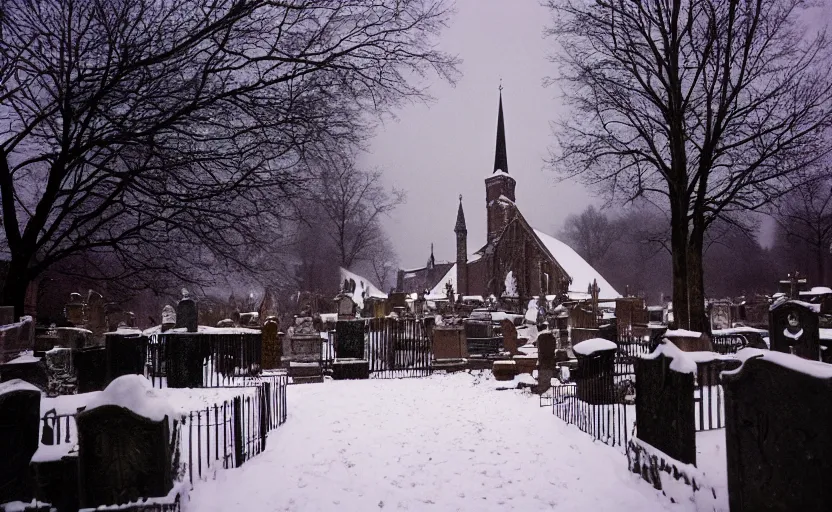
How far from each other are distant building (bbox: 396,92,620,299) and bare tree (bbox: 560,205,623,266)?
29.8 m

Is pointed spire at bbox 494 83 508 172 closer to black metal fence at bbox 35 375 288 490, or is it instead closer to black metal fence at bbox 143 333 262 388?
black metal fence at bbox 143 333 262 388

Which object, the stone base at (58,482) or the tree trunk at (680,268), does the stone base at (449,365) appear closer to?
the tree trunk at (680,268)

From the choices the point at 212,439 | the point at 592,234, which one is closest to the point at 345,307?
the point at 212,439

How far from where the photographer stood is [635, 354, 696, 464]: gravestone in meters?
5.09

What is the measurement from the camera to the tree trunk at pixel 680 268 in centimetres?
1468

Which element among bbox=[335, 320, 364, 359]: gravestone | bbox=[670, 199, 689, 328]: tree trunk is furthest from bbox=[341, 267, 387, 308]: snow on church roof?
bbox=[670, 199, 689, 328]: tree trunk

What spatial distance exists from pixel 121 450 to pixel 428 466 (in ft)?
11.4

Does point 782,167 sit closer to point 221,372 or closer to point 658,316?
point 658,316

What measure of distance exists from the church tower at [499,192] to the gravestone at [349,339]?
117 ft

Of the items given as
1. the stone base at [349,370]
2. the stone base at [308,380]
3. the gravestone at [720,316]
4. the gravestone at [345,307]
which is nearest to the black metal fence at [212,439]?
the stone base at [308,380]

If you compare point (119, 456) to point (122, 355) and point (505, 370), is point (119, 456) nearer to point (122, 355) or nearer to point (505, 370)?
point (122, 355)

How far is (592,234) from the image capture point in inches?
3118

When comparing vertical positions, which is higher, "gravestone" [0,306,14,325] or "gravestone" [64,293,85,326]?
"gravestone" [0,306,14,325]

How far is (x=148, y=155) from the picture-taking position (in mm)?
8766
